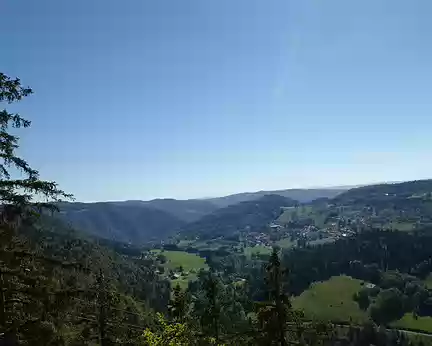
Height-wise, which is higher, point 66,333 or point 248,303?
point 66,333

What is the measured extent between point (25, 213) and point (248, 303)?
1439 cm

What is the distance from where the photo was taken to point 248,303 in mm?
24406

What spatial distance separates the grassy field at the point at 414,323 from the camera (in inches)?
6693

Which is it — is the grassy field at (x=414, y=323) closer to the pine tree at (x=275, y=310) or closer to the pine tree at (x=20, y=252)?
the pine tree at (x=275, y=310)

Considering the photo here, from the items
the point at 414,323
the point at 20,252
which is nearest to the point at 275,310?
the point at 20,252

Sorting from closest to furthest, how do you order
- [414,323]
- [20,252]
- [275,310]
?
[20,252]
[275,310]
[414,323]

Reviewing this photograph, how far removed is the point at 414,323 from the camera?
175m

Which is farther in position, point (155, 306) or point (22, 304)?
point (155, 306)

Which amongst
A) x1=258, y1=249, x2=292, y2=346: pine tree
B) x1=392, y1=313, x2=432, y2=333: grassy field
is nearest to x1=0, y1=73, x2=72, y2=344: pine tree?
x1=258, y1=249, x2=292, y2=346: pine tree

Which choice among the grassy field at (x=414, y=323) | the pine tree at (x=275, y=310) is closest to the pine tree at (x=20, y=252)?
the pine tree at (x=275, y=310)

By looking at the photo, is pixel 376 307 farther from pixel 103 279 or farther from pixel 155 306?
pixel 103 279

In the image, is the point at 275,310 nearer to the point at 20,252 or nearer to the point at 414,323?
the point at 20,252

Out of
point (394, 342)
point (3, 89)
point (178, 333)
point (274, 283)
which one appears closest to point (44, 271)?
point (3, 89)

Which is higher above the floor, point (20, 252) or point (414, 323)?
point (20, 252)
